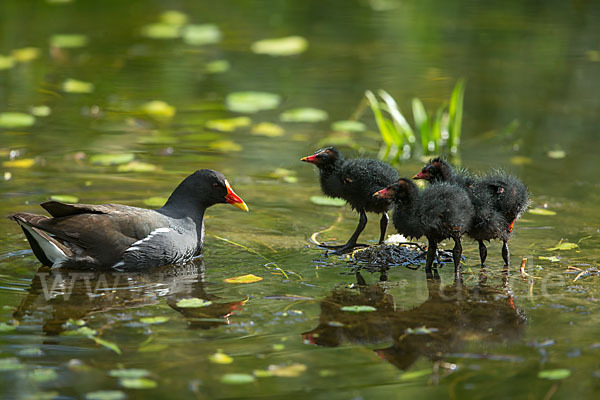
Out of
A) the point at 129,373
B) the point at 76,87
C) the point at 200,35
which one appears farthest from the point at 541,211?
the point at 200,35

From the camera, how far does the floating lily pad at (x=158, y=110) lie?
9.98m

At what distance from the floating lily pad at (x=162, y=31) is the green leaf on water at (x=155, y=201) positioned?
6.80 m

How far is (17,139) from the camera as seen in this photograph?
8914 millimetres

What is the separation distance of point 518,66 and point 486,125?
279 cm

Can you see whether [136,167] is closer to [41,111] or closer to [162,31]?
[41,111]

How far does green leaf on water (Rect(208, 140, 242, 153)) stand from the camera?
879 centimetres

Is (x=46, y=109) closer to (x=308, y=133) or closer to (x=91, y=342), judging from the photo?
(x=308, y=133)

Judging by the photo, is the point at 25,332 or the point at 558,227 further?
the point at 558,227

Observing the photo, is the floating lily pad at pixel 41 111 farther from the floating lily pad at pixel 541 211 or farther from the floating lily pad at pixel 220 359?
the floating lily pad at pixel 220 359

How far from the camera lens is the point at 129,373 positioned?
4301 millimetres

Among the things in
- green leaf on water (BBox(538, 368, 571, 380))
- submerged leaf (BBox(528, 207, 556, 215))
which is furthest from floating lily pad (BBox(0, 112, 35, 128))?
green leaf on water (BBox(538, 368, 571, 380))

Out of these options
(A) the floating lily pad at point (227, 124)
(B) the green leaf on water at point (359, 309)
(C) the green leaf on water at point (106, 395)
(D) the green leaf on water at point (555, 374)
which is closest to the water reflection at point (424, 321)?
(B) the green leaf on water at point (359, 309)

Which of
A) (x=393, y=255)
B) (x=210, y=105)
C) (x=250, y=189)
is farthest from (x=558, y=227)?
(x=210, y=105)

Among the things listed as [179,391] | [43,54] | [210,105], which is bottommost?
[179,391]
